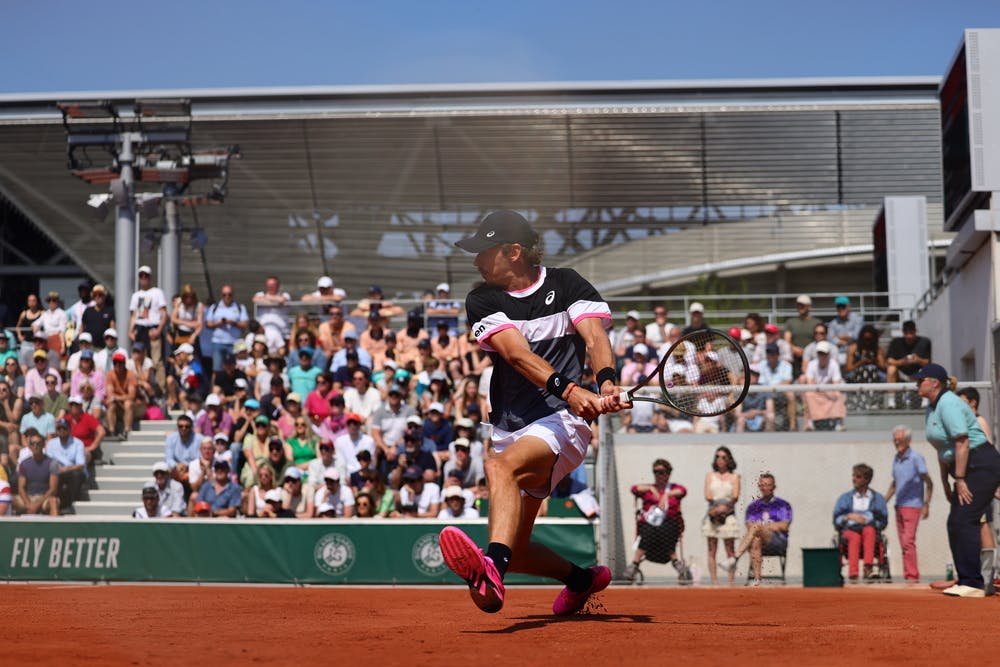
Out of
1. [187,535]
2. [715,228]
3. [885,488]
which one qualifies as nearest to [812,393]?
[885,488]

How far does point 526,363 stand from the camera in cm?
690

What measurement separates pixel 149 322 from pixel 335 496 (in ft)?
20.5

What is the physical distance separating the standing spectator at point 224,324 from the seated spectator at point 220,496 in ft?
14.0

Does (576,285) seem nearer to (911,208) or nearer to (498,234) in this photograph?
(498,234)

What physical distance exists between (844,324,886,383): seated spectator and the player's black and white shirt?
12388 mm

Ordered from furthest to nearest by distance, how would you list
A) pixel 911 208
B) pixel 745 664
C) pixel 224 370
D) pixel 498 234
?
pixel 911 208
pixel 224 370
pixel 498 234
pixel 745 664

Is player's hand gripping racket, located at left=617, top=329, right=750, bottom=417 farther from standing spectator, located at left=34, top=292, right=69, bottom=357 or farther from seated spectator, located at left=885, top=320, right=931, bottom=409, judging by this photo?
standing spectator, located at left=34, top=292, right=69, bottom=357

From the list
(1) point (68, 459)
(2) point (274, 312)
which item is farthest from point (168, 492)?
(2) point (274, 312)

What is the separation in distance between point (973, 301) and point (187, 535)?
1113cm

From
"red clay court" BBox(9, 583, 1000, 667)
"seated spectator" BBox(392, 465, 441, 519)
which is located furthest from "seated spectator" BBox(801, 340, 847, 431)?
"red clay court" BBox(9, 583, 1000, 667)

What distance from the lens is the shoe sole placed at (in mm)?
6418

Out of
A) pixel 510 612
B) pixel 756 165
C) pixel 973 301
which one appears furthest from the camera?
pixel 756 165

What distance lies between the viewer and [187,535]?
16.0 m

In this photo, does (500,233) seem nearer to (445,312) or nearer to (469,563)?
(469,563)
